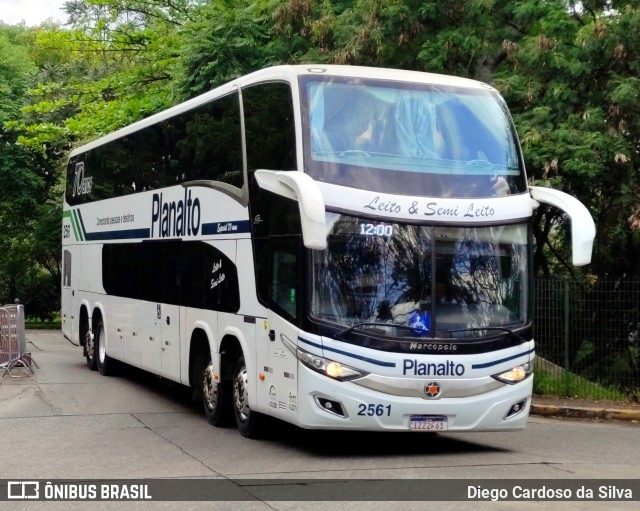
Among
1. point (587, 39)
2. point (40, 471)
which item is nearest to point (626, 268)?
point (587, 39)

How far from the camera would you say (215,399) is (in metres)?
14.3

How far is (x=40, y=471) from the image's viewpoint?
35.2 ft

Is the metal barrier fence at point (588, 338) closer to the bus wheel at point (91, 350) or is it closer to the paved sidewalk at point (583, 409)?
the paved sidewalk at point (583, 409)

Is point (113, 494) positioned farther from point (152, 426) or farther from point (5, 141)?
point (5, 141)

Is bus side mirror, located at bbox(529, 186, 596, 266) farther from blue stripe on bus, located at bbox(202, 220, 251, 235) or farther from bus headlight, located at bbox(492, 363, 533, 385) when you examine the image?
blue stripe on bus, located at bbox(202, 220, 251, 235)

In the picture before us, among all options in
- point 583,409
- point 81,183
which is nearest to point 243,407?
point 583,409

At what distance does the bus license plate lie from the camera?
11.5 m

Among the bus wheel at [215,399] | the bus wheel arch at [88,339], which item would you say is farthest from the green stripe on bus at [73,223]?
the bus wheel at [215,399]

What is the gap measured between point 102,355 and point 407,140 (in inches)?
443

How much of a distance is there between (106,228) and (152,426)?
708 centimetres

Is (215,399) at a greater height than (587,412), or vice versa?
(215,399)

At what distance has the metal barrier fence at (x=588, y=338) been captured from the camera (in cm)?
1752

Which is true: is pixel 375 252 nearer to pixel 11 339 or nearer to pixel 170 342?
pixel 170 342

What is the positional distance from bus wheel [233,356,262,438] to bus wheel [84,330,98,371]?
9128mm
